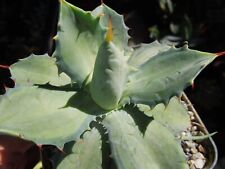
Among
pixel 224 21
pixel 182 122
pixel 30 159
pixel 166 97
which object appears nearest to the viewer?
pixel 166 97

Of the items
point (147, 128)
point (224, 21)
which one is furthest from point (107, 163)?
point (224, 21)

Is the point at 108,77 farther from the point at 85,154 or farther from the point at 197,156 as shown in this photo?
the point at 197,156

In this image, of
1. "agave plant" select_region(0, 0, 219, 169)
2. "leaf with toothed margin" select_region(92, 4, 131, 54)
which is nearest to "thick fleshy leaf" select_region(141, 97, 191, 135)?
"agave plant" select_region(0, 0, 219, 169)

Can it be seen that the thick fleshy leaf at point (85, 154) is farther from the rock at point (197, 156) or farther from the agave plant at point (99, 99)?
the rock at point (197, 156)

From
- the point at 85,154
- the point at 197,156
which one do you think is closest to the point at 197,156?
the point at 197,156

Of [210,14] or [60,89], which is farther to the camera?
[210,14]

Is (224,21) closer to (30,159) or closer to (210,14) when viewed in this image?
(210,14)
